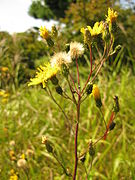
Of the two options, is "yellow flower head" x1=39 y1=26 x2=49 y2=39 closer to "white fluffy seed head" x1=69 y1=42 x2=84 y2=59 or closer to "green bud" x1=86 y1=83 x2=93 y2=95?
"white fluffy seed head" x1=69 y1=42 x2=84 y2=59

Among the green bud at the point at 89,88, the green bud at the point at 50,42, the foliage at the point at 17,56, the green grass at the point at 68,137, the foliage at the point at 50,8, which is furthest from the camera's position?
the foliage at the point at 50,8

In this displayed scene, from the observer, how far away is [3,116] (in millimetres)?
2807

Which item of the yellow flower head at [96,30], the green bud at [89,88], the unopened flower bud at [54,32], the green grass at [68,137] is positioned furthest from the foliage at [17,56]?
the green bud at [89,88]

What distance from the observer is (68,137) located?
257cm

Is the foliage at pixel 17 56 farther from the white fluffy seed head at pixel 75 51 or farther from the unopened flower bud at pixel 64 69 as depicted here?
the unopened flower bud at pixel 64 69

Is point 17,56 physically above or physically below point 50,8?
below

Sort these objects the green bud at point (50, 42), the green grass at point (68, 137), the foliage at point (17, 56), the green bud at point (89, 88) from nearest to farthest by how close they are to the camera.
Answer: the green bud at point (89, 88), the green bud at point (50, 42), the green grass at point (68, 137), the foliage at point (17, 56)

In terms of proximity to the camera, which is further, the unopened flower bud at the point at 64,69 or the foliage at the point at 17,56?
the foliage at the point at 17,56

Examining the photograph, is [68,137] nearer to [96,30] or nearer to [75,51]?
[75,51]

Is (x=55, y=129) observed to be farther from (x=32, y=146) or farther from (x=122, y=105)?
(x=122, y=105)

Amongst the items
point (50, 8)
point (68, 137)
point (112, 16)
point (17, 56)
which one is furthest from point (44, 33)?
point (50, 8)

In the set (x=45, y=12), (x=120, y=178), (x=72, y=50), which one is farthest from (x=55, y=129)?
(x=45, y=12)

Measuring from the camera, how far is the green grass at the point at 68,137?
196 cm

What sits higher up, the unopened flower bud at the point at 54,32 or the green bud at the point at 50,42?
the unopened flower bud at the point at 54,32
